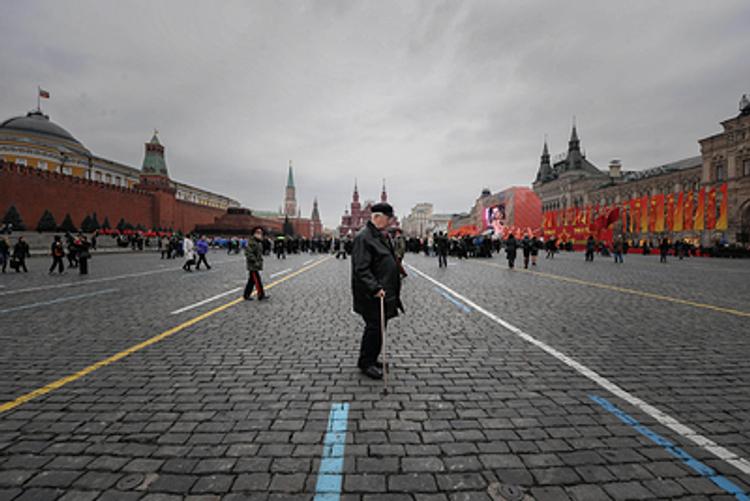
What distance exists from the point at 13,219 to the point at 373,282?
50152 millimetres

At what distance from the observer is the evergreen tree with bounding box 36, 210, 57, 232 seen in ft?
140

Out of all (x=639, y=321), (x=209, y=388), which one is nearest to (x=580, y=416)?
(x=209, y=388)

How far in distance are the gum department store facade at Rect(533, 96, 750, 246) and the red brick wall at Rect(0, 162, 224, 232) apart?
207 feet

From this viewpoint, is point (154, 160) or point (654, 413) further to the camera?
point (154, 160)

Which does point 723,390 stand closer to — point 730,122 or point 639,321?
point 639,321

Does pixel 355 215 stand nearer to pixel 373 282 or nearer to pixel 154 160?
pixel 154 160

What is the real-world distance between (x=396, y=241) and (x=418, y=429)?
1228 centimetres

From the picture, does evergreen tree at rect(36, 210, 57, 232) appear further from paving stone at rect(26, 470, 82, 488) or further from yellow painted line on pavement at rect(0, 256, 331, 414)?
paving stone at rect(26, 470, 82, 488)

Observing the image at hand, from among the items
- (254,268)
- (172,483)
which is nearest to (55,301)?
(254,268)

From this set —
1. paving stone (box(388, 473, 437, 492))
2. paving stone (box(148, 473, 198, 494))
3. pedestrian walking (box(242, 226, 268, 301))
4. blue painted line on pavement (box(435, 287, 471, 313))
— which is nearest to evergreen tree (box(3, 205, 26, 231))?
pedestrian walking (box(242, 226, 268, 301))

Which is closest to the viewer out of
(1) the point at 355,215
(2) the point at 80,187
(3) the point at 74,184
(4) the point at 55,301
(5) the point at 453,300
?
(4) the point at 55,301

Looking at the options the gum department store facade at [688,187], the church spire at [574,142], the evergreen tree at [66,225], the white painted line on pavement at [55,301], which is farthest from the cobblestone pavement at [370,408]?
the church spire at [574,142]

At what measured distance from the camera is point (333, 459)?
2564 mm

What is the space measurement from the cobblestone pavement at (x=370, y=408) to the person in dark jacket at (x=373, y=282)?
305 millimetres
